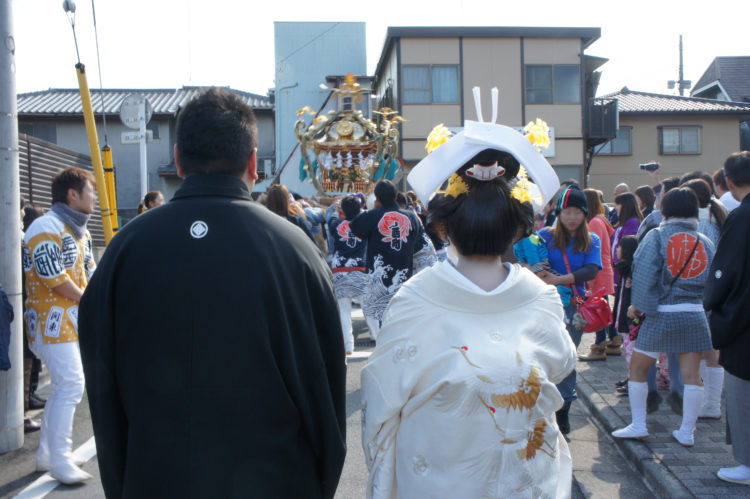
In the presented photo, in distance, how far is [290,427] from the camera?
6.29 feet

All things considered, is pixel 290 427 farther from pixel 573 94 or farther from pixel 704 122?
pixel 704 122

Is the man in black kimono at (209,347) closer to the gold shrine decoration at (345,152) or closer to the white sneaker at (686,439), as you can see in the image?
the white sneaker at (686,439)

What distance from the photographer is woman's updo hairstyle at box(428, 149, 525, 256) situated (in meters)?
2.26

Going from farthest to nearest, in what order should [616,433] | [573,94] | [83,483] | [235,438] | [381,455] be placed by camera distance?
[573,94] < [616,433] < [83,483] < [381,455] < [235,438]

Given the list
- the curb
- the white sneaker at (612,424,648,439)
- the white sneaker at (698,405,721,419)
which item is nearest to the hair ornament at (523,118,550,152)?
the curb

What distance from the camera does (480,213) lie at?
2270 millimetres

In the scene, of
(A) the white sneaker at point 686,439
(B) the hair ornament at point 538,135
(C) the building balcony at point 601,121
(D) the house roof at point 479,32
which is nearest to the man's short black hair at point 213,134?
(B) the hair ornament at point 538,135

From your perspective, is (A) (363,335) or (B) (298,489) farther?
(A) (363,335)

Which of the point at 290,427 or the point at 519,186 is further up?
the point at 519,186

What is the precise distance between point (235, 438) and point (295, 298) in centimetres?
46

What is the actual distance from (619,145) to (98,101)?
2208 centimetres

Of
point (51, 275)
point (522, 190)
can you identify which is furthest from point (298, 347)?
point (51, 275)

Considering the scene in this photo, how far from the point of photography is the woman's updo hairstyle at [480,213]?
2258 mm

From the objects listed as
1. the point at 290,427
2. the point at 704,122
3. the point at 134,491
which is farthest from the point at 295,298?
the point at 704,122
